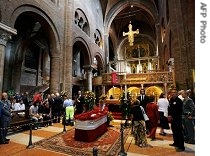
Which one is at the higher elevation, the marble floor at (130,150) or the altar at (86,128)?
the altar at (86,128)

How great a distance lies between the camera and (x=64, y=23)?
14.1 m

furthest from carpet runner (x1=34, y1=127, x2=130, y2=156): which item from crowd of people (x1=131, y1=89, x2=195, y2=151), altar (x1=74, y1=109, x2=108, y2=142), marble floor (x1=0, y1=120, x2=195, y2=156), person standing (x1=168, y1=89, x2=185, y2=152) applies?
person standing (x1=168, y1=89, x2=185, y2=152)

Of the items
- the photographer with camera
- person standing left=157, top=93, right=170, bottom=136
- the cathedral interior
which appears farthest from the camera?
the cathedral interior

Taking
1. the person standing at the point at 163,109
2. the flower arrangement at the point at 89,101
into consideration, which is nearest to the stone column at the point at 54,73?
the flower arrangement at the point at 89,101

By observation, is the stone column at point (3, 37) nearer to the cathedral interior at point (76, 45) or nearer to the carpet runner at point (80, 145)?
the cathedral interior at point (76, 45)

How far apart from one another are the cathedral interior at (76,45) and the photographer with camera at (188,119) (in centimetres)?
374

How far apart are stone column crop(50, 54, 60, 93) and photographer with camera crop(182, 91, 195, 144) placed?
8.94 meters

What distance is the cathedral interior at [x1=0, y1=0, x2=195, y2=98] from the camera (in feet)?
32.3

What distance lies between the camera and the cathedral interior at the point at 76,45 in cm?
985

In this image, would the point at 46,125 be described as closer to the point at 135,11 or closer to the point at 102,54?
the point at 102,54

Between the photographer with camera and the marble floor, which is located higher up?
the photographer with camera

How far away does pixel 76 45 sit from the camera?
20.1m

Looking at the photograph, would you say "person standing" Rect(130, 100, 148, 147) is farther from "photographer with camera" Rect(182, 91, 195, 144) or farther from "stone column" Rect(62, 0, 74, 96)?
"stone column" Rect(62, 0, 74, 96)

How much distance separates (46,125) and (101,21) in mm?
19053
